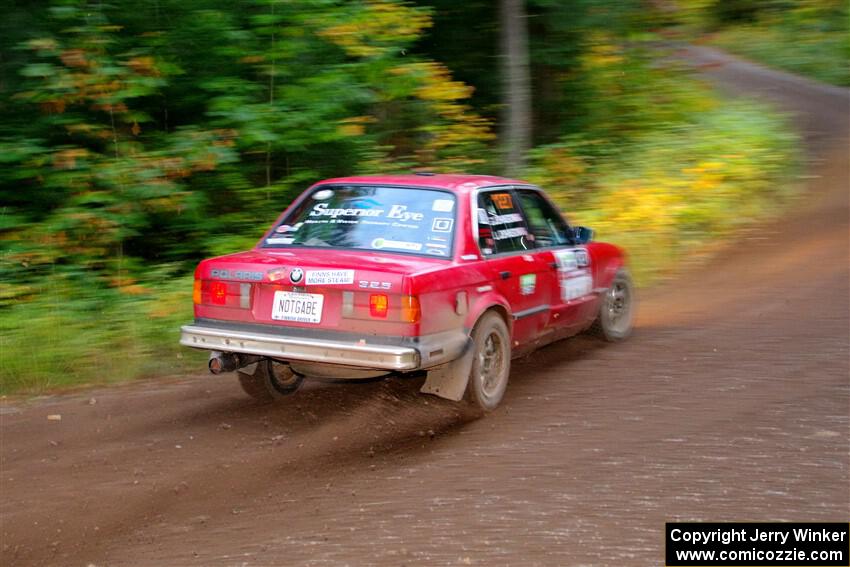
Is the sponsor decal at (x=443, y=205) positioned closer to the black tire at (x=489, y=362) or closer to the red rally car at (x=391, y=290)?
the red rally car at (x=391, y=290)

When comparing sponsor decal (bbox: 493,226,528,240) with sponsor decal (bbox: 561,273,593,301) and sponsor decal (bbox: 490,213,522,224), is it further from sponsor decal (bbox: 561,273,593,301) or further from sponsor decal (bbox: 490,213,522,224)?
sponsor decal (bbox: 561,273,593,301)

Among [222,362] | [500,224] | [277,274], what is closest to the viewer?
[277,274]

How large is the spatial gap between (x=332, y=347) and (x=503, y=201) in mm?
1992

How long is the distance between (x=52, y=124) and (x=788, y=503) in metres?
8.38

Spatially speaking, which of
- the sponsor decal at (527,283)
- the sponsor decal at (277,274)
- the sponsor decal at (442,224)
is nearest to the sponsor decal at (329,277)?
the sponsor decal at (277,274)

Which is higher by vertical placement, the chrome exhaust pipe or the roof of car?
the roof of car

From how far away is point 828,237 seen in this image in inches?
531

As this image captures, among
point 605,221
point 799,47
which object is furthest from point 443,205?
point 799,47

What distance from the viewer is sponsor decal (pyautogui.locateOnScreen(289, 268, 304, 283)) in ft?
18.8

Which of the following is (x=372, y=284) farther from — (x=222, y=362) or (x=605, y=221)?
(x=605, y=221)

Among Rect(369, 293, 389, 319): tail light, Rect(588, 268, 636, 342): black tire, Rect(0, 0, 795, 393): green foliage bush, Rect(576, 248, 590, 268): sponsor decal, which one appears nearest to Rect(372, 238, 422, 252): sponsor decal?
Rect(369, 293, 389, 319): tail light

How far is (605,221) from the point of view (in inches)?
526

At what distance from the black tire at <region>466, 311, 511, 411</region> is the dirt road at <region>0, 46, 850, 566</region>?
165 mm

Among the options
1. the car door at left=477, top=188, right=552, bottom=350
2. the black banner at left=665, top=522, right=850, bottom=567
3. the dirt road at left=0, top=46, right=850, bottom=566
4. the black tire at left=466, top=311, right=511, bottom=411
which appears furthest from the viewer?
the car door at left=477, top=188, right=552, bottom=350
